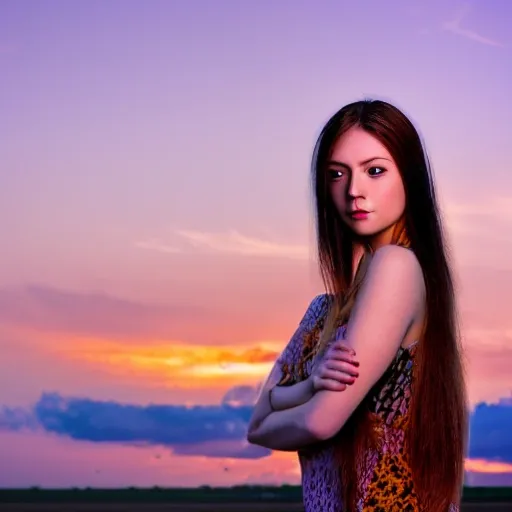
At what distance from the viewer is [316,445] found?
4121mm

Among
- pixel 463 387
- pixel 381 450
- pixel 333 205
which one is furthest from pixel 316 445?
pixel 333 205

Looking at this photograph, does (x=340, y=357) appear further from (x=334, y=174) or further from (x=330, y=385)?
(x=334, y=174)

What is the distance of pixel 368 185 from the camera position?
4137mm

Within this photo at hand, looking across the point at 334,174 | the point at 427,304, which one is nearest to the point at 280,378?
the point at 427,304

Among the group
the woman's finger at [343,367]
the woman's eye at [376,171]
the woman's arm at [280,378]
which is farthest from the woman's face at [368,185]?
the woman's finger at [343,367]

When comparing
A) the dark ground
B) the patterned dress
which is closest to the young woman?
the patterned dress

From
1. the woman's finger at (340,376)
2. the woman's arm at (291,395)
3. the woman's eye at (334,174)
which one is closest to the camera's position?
the woman's finger at (340,376)

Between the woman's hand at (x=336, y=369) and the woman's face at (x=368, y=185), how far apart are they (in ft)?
1.41

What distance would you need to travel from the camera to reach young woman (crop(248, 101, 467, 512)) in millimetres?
3939

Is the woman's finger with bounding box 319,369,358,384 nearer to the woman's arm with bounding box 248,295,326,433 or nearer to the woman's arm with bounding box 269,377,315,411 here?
the woman's arm with bounding box 269,377,315,411

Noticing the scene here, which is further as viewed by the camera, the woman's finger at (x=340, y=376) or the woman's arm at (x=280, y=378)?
the woman's arm at (x=280, y=378)

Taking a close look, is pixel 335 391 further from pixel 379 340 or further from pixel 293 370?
pixel 293 370

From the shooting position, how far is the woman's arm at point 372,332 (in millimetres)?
3906

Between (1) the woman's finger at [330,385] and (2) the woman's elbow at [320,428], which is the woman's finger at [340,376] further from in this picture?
(2) the woman's elbow at [320,428]
